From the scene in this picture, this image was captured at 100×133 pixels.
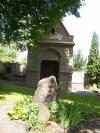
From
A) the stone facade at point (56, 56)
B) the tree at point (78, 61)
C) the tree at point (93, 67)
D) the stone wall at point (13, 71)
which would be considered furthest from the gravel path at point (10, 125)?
the tree at point (78, 61)

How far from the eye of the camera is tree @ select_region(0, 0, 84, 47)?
82.7 ft

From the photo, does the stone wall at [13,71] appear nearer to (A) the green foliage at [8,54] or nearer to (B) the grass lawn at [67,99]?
(B) the grass lawn at [67,99]

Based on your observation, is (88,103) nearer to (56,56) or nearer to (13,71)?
(56,56)

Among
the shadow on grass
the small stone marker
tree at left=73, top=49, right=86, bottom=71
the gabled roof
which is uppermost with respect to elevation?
the gabled roof

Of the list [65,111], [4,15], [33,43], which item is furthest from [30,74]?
[65,111]

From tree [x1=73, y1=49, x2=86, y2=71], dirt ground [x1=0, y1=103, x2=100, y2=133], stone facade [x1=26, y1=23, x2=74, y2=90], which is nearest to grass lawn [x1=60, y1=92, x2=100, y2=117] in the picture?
dirt ground [x1=0, y1=103, x2=100, y2=133]

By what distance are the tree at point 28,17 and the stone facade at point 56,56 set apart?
1230 cm

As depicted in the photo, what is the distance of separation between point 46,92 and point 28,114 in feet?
7.57

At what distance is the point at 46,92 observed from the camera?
14.8 meters

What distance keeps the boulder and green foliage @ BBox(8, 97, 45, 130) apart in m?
0.82

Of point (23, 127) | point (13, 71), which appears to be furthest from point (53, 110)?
point (13, 71)

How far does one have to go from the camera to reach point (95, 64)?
153ft

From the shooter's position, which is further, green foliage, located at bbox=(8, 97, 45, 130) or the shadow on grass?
the shadow on grass

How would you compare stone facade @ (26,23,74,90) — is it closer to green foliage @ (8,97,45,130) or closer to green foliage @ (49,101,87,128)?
green foliage @ (49,101,87,128)
